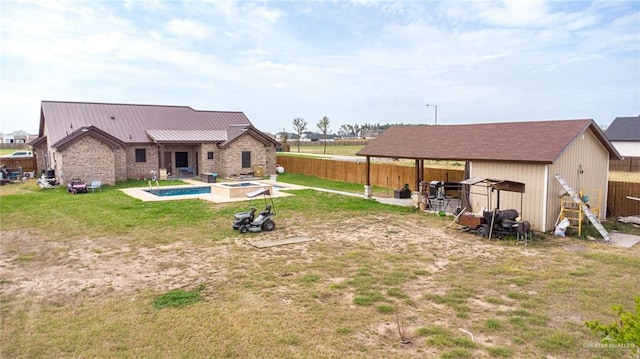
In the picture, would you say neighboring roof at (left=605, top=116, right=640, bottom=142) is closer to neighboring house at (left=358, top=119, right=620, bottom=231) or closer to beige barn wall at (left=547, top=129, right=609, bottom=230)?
neighboring house at (left=358, top=119, right=620, bottom=231)

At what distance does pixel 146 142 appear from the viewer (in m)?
32.8

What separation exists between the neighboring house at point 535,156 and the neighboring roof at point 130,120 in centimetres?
2157

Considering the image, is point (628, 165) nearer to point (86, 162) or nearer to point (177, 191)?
point (177, 191)

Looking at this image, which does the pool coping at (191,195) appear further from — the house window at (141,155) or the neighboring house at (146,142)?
the house window at (141,155)

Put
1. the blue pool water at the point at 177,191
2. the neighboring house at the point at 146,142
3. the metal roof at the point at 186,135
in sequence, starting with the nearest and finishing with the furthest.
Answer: the blue pool water at the point at 177,191 → the neighboring house at the point at 146,142 → the metal roof at the point at 186,135

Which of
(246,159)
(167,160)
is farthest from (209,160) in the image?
(167,160)

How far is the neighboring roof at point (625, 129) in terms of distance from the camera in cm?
4438

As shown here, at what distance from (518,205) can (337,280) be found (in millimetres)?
9535

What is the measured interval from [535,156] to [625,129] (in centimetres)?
3900

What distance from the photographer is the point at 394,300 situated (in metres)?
8.83

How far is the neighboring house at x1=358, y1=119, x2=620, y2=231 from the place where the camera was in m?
15.5

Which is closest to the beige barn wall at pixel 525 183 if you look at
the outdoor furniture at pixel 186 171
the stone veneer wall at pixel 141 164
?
the outdoor furniture at pixel 186 171

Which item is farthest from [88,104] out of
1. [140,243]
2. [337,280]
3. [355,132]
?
[355,132]

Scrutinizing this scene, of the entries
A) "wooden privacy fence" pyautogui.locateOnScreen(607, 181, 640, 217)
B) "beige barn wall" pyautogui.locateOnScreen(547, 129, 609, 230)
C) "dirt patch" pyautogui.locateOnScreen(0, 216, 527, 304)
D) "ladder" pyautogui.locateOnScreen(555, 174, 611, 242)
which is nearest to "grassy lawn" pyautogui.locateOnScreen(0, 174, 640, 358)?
"dirt patch" pyautogui.locateOnScreen(0, 216, 527, 304)
